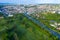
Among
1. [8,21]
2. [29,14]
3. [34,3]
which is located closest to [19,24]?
[8,21]

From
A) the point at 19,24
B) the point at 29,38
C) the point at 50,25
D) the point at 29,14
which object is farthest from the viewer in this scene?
the point at 29,14

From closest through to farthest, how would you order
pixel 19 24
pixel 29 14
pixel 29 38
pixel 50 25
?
pixel 29 38 < pixel 19 24 < pixel 50 25 < pixel 29 14

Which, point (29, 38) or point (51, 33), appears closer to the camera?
point (29, 38)

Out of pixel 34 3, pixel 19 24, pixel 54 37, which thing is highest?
pixel 34 3

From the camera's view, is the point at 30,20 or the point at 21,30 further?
the point at 30,20

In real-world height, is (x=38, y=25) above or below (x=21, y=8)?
below

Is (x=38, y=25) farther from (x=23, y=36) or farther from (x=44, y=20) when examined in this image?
(x=23, y=36)
